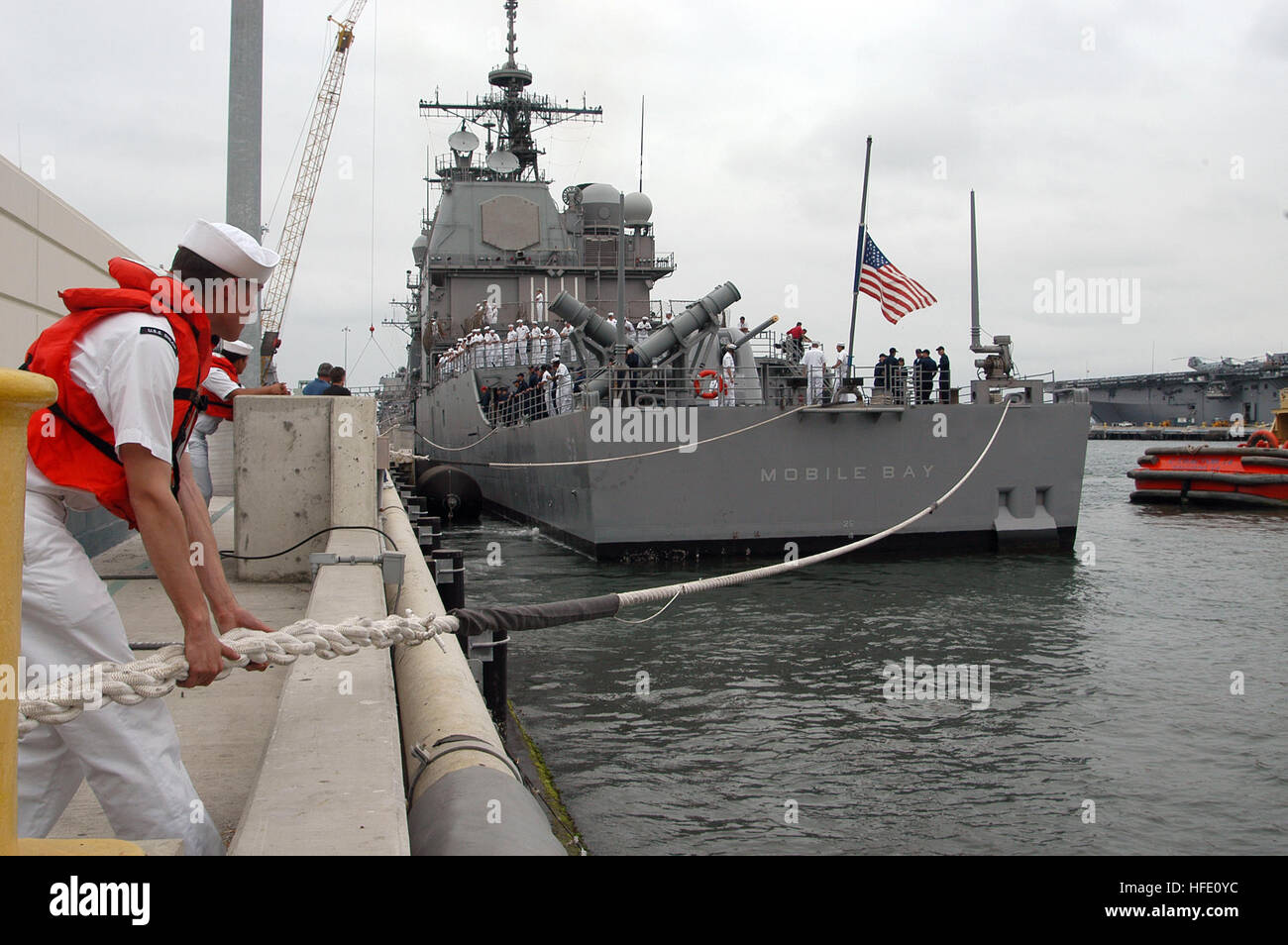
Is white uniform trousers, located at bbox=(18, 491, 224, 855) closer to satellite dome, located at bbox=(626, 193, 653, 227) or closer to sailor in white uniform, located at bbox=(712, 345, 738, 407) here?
sailor in white uniform, located at bbox=(712, 345, 738, 407)

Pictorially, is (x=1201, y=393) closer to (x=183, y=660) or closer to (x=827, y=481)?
(x=827, y=481)

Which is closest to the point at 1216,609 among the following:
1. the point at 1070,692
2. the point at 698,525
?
the point at 1070,692

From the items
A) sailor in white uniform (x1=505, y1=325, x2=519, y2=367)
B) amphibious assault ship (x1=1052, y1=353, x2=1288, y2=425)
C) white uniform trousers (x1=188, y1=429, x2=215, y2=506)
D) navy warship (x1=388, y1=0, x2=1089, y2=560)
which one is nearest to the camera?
white uniform trousers (x1=188, y1=429, x2=215, y2=506)

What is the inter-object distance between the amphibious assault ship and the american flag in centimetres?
6165

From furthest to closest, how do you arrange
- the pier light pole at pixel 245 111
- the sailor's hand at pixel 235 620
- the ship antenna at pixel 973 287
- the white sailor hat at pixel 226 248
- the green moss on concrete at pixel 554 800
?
the ship antenna at pixel 973 287
the pier light pole at pixel 245 111
the green moss on concrete at pixel 554 800
the sailor's hand at pixel 235 620
the white sailor hat at pixel 226 248

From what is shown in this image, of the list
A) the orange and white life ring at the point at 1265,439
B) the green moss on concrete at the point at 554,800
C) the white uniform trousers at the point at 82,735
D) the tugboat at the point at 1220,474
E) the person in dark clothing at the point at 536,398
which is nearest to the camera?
the white uniform trousers at the point at 82,735

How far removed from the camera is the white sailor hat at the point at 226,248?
8.79 feet

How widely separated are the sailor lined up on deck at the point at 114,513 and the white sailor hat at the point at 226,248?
0.68 feet

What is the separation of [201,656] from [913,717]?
608 centimetres

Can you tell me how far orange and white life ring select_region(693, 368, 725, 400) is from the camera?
15.3 meters

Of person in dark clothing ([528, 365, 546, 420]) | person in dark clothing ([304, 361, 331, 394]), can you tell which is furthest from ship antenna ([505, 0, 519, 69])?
person in dark clothing ([304, 361, 331, 394])

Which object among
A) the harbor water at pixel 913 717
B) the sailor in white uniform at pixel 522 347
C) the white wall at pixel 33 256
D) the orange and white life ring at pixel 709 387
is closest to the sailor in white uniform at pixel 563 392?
the orange and white life ring at pixel 709 387

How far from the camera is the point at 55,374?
7.77ft

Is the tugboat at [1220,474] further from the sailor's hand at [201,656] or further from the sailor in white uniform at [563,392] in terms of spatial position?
the sailor's hand at [201,656]
